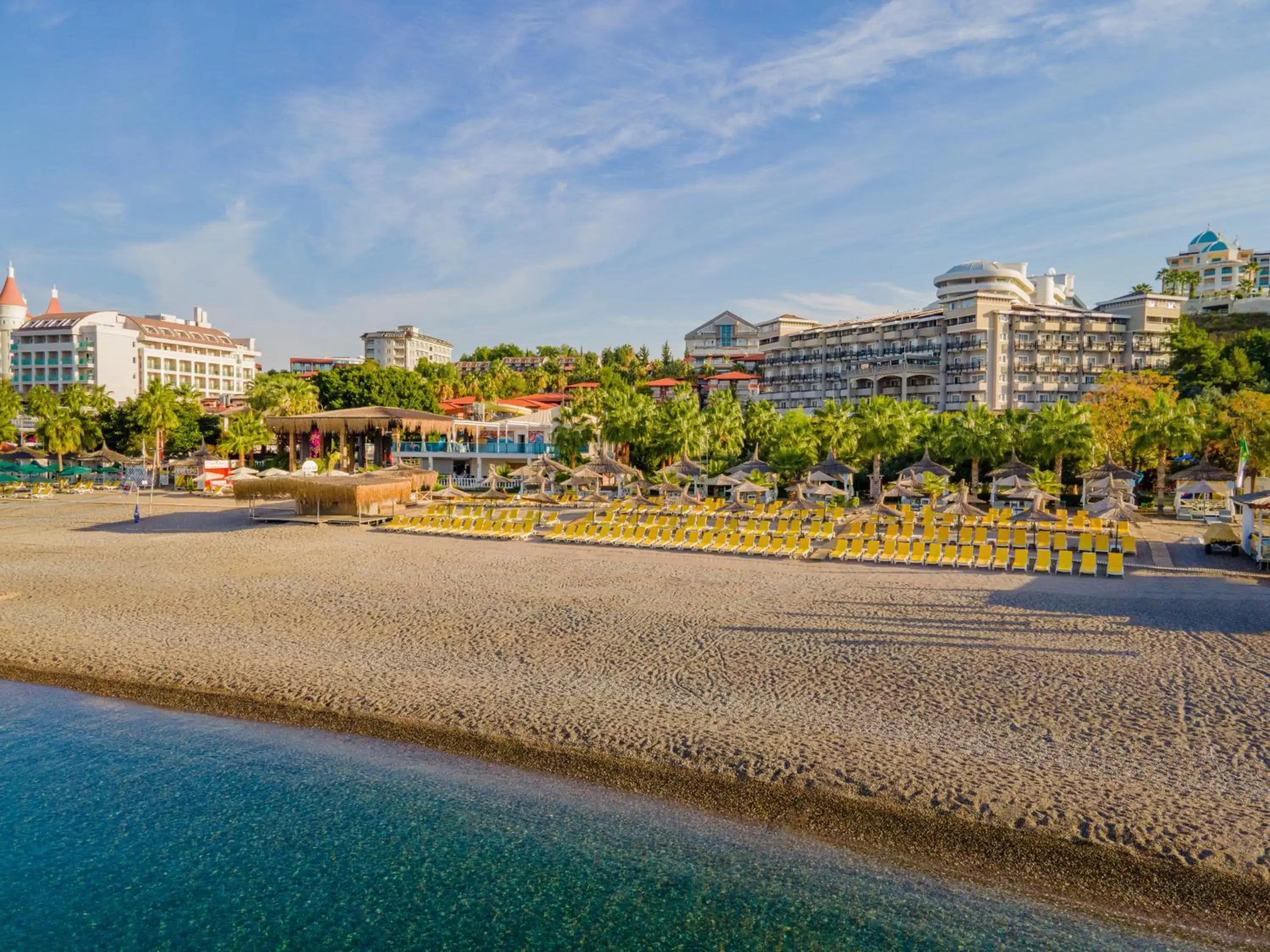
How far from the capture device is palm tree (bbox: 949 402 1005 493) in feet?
113

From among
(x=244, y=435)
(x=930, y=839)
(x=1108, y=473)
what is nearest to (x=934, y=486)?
(x=1108, y=473)

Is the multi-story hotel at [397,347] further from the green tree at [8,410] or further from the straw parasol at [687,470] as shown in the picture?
the straw parasol at [687,470]

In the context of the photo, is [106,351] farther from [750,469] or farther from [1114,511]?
[1114,511]

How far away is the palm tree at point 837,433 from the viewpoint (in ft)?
117

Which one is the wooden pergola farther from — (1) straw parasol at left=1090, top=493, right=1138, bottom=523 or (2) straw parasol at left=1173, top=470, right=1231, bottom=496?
(2) straw parasol at left=1173, top=470, right=1231, bottom=496

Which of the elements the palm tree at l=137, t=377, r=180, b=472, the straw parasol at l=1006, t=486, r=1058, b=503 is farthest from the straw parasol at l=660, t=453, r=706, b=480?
the palm tree at l=137, t=377, r=180, b=472

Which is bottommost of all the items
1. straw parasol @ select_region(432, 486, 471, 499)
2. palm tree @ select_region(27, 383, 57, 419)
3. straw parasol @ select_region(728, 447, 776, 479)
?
straw parasol @ select_region(432, 486, 471, 499)

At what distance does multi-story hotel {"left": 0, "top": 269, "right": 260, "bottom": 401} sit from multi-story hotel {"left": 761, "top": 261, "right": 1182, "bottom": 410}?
64.5 metres

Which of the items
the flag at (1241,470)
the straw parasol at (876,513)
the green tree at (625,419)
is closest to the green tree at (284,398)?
the green tree at (625,419)

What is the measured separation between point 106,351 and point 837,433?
8341 cm

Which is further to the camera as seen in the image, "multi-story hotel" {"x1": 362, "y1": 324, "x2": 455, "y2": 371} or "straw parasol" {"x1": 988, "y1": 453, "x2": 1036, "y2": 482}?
"multi-story hotel" {"x1": 362, "y1": 324, "x2": 455, "y2": 371}

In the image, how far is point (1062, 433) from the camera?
3281cm

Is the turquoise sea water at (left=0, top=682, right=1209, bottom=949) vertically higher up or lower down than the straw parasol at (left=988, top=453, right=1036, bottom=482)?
lower down

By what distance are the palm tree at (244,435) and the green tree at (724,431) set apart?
24.5 meters
